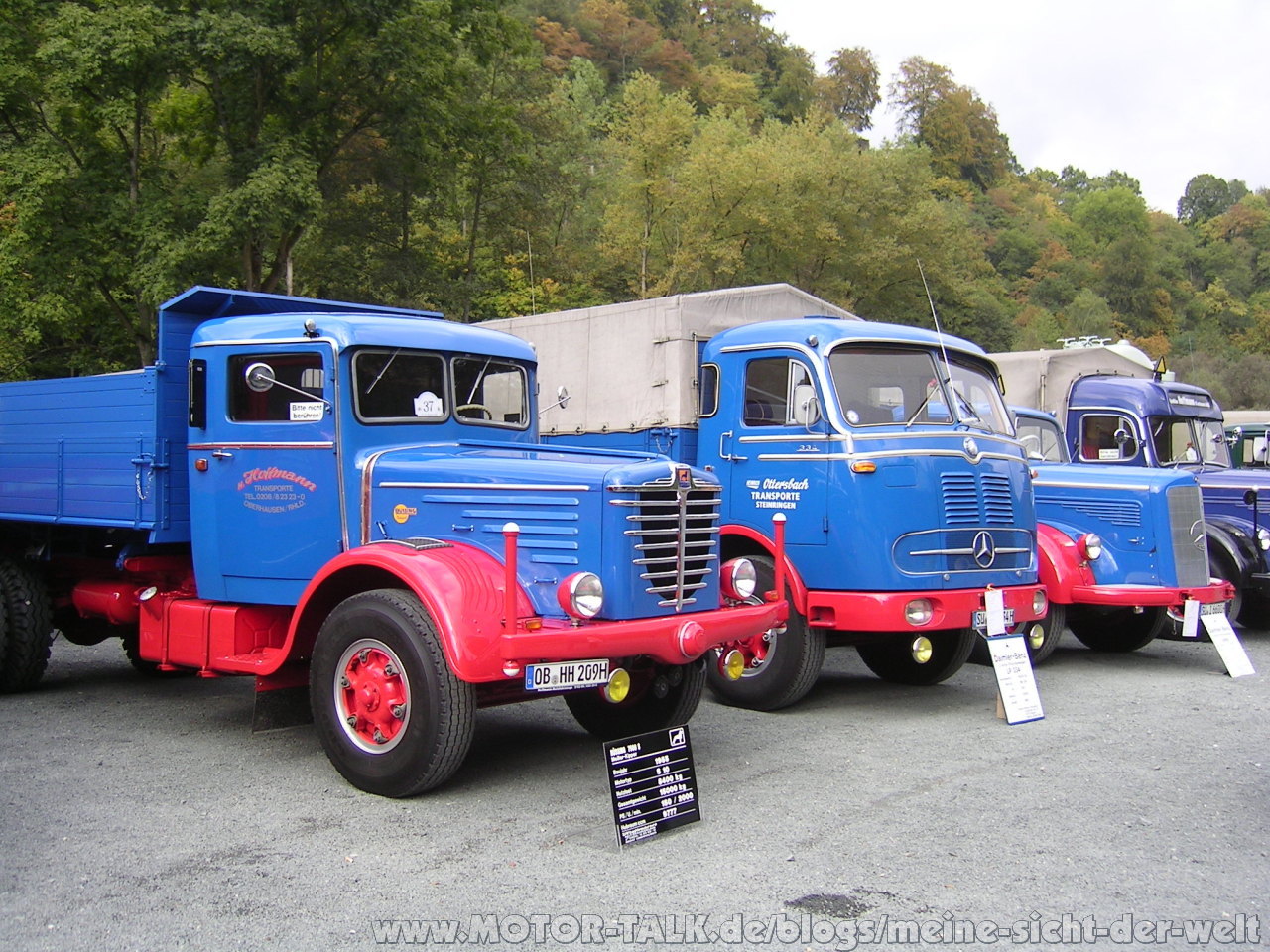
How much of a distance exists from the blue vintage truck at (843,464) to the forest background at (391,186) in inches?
136

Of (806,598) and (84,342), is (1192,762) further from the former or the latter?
(84,342)

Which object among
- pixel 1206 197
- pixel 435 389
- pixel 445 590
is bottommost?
pixel 445 590

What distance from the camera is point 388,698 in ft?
18.6

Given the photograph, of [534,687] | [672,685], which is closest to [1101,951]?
[534,687]

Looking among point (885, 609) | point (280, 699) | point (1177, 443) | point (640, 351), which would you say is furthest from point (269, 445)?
point (1177, 443)

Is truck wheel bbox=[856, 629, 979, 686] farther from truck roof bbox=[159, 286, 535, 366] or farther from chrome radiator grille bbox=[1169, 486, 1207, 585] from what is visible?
truck roof bbox=[159, 286, 535, 366]

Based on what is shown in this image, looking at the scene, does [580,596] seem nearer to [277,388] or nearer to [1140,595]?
[277,388]

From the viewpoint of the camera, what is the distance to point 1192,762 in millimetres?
6547

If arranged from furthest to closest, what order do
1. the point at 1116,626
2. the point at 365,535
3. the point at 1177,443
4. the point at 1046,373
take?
the point at 1046,373 < the point at 1177,443 < the point at 1116,626 < the point at 365,535

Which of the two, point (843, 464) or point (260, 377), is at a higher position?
point (260, 377)

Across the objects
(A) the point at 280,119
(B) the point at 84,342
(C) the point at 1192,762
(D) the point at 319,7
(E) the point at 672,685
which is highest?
(D) the point at 319,7

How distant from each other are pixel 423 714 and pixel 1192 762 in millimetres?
4344

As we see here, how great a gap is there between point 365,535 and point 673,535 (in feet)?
5.74

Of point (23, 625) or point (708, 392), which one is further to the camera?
point (708, 392)
